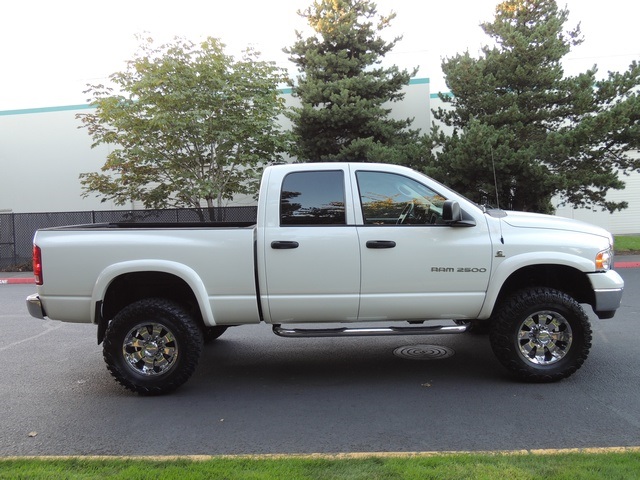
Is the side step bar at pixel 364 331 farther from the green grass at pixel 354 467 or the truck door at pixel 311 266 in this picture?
the green grass at pixel 354 467

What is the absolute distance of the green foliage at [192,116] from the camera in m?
13.6

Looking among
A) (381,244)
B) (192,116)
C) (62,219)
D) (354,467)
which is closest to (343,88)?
(192,116)

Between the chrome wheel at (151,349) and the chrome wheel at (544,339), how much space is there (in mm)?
3266

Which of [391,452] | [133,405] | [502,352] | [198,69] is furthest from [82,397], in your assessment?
[198,69]

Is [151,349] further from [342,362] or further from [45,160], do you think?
[45,160]

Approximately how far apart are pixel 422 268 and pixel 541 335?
1309 mm

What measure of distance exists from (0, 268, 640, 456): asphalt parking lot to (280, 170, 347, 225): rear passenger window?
1621 millimetres

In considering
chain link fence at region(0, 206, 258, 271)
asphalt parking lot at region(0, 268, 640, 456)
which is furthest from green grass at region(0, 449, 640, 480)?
chain link fence at region(0, 206, 258, 271)

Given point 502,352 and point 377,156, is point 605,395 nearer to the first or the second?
point 502,352

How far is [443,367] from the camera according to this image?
17.9 ft

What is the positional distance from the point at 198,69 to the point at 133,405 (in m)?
11.0

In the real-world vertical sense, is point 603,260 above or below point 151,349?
above

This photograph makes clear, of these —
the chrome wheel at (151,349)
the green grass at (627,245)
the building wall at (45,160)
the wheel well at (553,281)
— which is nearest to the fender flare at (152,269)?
the chrome wheel at (151,349)

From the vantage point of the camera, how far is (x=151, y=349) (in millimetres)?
4781
